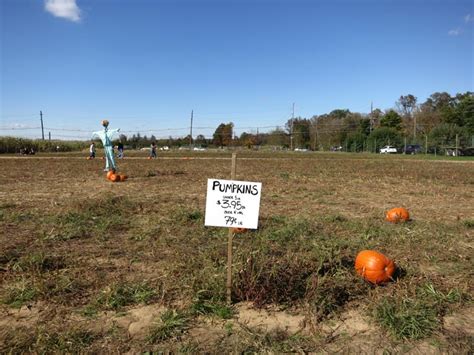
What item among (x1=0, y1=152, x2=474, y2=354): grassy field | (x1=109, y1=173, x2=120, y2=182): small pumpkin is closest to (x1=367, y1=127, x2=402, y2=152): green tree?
(x1=109, y1=173, x2=120, y2=182): small pumpkin

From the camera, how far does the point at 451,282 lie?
4031mm

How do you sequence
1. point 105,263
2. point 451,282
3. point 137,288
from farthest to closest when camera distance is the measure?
point 105,263 < point 451,282 < point 137,288

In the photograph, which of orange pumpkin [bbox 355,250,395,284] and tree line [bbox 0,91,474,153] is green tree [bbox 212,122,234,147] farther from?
orange pumpkin [bbox 355,250,395,284]

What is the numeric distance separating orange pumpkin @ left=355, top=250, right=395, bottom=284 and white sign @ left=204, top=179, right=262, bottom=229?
1348 millimetres

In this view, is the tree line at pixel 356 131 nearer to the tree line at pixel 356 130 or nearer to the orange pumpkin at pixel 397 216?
the tree line at pixel 356 130

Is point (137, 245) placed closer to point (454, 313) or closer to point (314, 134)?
point (454, 313)

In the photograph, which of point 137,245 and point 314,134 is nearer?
point 137,245

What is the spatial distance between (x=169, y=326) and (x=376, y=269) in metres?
2.13

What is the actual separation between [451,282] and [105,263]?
374cm

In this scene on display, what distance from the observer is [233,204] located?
3.58m

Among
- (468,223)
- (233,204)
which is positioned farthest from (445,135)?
(233,204)

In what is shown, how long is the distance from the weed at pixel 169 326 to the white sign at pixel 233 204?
819 mm

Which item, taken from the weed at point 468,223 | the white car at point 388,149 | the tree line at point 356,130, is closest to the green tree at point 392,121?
the tree line at point 356,130

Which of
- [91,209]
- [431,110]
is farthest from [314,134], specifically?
[91,209]
